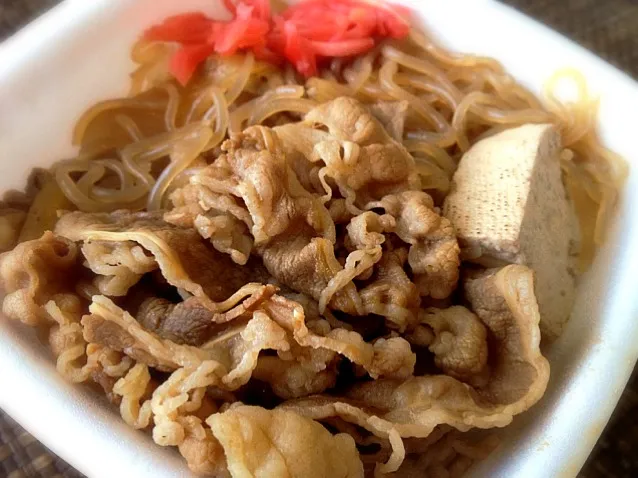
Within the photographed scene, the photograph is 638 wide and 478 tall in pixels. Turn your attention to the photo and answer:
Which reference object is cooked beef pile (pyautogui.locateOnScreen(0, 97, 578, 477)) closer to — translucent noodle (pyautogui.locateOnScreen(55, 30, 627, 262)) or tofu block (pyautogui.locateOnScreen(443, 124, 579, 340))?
tofu block (pyautogui.locateOnScreen(443, 124, 579, 340))

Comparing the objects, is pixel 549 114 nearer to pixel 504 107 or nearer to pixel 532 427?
pixel 504 107

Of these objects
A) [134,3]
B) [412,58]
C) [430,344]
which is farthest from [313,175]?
[134,3]

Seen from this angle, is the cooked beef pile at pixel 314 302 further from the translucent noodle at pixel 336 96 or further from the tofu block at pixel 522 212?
the translucent noodle at pixel 336 96

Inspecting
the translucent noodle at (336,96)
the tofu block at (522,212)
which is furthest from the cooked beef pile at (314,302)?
the translucent noodle at (336,96)

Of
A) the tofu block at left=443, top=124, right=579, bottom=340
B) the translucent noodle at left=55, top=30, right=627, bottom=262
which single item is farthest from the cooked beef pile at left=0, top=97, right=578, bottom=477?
the translucent noodle at left=55, top=30, right=627, bottom=262

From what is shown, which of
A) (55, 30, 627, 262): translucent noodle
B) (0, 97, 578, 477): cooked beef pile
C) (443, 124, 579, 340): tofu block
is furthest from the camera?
(55, 30, 627, 262): translucent noodle

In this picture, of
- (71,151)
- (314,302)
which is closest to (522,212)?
(314,302)
